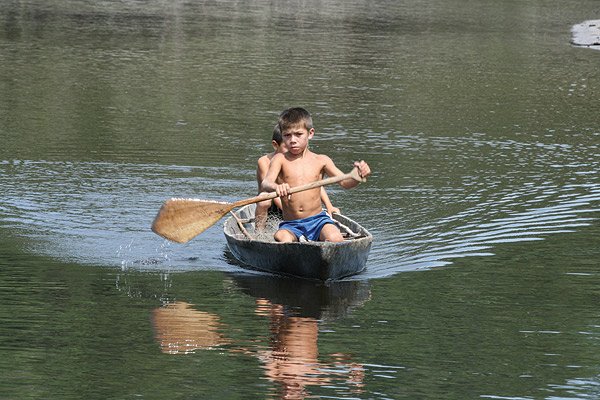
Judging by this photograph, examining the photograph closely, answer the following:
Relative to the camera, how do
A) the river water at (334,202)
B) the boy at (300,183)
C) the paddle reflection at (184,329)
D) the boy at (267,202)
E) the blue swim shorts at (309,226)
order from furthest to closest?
the boy at (267,202) < the blue swim shorts at (309,226) < the boy at (300,183) < the paddle reflection at (184,329) < the river water at (334,202)

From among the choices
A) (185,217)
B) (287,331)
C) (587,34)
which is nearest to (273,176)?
(185,217)

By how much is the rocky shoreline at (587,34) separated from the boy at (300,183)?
25.1 meters

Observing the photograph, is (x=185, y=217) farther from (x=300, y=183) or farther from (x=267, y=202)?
(x=267, y=202)

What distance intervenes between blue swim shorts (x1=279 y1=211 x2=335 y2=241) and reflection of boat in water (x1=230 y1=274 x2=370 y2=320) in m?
0.45

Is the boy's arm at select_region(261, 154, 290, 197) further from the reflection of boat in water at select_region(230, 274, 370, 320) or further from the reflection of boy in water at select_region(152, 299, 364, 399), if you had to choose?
the reflection of boy in water at select_region(152, 299, 364, 399)

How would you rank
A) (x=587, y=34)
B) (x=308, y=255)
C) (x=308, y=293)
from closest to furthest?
(x=308, y=293), (x=308, y=255), (x=587, y=34)

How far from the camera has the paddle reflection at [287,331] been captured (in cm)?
776

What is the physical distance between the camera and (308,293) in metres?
10.2

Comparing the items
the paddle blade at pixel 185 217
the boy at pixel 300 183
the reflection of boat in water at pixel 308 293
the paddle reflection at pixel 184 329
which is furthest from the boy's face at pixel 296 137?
the paddle reflection at pixel 184 329

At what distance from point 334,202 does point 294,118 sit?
3605mm

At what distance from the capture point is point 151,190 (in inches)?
556

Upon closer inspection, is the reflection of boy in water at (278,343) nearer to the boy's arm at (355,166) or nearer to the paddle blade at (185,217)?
the boy's arm at (355,166)

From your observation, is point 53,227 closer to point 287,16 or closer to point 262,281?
point 262,281

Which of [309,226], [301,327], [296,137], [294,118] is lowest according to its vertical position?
[301,327]
